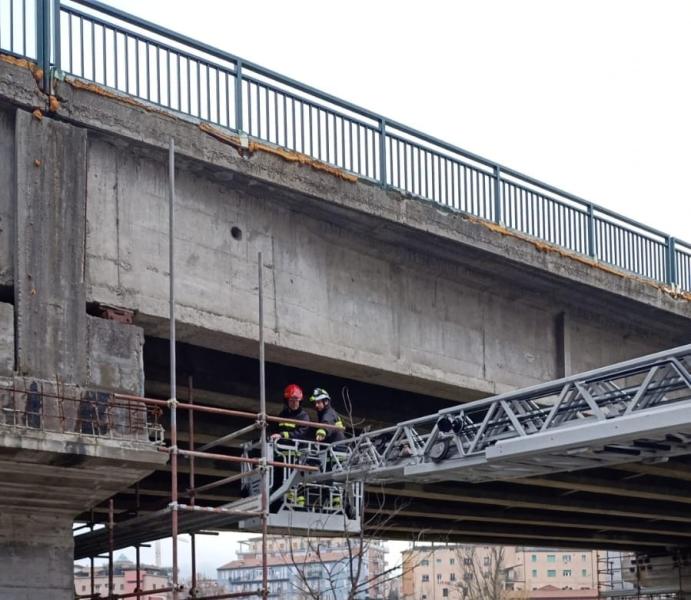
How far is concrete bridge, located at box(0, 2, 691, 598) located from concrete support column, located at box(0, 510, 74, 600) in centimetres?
2

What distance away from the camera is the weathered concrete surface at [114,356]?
1223cm

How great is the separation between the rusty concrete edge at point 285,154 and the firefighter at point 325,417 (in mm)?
2541

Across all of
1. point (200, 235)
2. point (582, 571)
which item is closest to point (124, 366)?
point (200, 235)

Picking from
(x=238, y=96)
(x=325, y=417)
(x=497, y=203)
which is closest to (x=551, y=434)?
(x=325, y=417)

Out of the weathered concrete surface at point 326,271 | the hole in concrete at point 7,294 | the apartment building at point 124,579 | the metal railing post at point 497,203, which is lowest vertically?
the apartment building at point 124,579

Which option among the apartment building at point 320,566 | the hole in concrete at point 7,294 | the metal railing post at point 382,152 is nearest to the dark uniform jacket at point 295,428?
the apartment building at point 320,566

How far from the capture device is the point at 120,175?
43.1 ft

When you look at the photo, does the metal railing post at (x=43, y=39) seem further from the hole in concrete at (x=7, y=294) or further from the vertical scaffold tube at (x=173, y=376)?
the hole in concrete at (x=7, y=294)

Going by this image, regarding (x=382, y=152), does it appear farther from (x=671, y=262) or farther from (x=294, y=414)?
(x=671, y=262)

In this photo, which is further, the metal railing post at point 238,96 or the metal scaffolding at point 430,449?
the metal railing post at point 238,96

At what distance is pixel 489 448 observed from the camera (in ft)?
44.3

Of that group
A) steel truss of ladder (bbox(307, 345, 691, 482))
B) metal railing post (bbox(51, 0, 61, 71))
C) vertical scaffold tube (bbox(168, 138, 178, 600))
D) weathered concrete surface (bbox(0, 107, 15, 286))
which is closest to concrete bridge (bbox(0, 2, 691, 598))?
weathered concrete surface (bbox(0, 107, 15, 286))

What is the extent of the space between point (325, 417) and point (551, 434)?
3.42 m

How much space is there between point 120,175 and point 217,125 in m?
1.53
